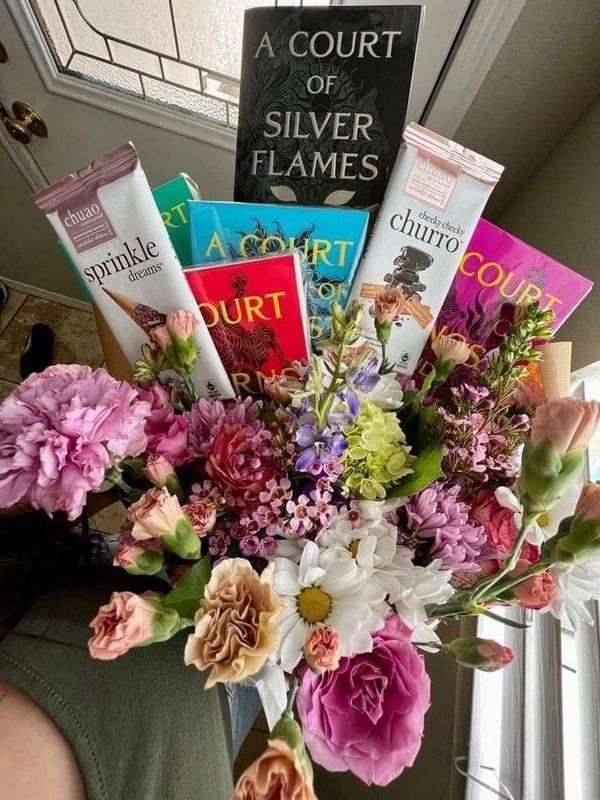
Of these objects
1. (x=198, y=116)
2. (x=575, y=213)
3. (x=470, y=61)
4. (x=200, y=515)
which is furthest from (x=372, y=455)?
(x=198, y=116)

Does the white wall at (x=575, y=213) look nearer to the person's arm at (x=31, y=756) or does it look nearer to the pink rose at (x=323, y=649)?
the pink rose at (x=323, y=649)

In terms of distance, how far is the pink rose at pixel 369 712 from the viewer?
346 mm

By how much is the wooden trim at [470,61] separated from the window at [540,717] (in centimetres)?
59

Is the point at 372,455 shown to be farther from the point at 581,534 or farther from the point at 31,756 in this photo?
the point at 31,756

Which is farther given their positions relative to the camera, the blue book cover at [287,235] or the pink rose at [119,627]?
the blue book cover at [287,235]

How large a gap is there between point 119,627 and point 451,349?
351 mm

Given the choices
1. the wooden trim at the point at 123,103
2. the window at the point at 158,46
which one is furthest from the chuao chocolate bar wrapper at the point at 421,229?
the wooden trim at the point at 123,103

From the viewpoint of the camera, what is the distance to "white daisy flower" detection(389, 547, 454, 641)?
377 mm

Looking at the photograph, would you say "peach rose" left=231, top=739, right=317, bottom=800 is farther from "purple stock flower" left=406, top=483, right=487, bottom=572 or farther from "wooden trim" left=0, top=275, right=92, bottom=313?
"wooden trim" left=0, top=275, right=92, bottom=313

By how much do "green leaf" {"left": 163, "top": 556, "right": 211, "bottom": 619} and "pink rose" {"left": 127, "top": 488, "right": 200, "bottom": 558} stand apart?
0.02 meters

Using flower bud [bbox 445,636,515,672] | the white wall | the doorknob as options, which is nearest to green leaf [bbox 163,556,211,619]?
flower bud [bbox 445,636,515,672]

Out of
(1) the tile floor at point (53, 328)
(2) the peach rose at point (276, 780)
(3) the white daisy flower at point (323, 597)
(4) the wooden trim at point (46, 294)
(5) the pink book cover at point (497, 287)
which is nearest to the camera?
(2) the peach rose at point (276, 780)

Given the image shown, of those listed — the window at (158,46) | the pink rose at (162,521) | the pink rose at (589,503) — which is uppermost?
the window at (158,46)

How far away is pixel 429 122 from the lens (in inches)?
38.4
